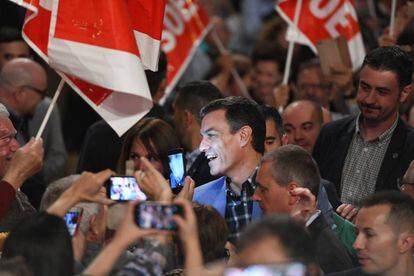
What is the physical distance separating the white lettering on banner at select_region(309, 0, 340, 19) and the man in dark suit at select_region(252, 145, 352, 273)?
3.82 metres

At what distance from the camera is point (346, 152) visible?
8.89 metres

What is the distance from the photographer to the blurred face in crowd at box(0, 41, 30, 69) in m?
11.7

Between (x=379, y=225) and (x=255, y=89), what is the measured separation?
637 centimetres

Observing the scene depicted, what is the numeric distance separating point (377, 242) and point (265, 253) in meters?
1.29

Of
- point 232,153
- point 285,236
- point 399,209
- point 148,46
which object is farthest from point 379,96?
point 285,236

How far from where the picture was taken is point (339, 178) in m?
8.83

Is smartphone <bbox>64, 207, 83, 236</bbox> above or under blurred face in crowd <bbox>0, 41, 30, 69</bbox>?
above

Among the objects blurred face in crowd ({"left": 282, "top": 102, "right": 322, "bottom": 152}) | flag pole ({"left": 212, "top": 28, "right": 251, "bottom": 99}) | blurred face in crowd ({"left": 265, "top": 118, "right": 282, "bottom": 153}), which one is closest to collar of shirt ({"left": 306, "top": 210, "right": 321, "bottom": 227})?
blurred face in crowd ({"left": 265, "top": 118, "right": 282, "bottom": 153})

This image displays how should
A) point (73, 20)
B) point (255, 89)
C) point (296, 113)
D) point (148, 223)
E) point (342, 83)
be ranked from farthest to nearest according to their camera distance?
point (255, 89)
point (342, 83)
point (296, 113)
point (73, 20)
point (148, 223)

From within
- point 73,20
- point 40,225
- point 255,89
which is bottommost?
point 255,89

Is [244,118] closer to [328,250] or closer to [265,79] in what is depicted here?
[328,250]

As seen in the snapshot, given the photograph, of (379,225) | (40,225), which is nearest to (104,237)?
(40,225)

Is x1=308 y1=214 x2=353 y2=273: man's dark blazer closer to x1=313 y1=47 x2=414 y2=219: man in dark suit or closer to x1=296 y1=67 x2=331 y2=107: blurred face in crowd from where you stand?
x1=313 y1=47 x2=414 y2=219: man in dark suit

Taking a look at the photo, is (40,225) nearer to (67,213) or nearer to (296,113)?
(67,213)
